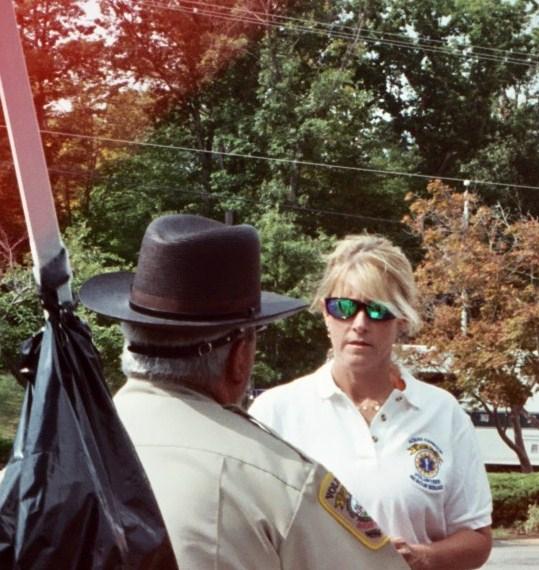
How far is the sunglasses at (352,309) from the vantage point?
3.73 m

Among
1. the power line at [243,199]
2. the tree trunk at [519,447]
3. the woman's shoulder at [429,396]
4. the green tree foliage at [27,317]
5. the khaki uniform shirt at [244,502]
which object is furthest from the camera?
the power line at [243,199]

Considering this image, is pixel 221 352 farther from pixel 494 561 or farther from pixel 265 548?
pixel 494 561

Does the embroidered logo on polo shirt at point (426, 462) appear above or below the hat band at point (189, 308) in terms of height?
below

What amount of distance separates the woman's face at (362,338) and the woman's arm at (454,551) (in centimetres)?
52

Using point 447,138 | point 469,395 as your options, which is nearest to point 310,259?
point 469,395

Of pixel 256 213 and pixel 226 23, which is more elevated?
pixel 226 23

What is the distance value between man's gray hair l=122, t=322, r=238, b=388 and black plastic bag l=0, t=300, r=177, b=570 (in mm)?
466

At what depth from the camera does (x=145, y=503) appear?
5.78 ft

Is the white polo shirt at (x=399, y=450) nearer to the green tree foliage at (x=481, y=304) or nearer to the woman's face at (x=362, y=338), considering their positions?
the woman's face at (x=362, y=338)

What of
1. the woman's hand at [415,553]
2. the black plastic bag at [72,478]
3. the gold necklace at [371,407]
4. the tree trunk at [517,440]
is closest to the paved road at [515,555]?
the tree trunk at [517,440]

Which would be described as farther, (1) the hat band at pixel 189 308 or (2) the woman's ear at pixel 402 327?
(2) the woman's ear at pixel 402 327

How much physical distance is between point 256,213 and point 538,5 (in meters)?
15.3

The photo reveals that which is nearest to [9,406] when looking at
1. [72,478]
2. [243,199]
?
[243,199]

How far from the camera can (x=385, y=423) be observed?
3668mm
